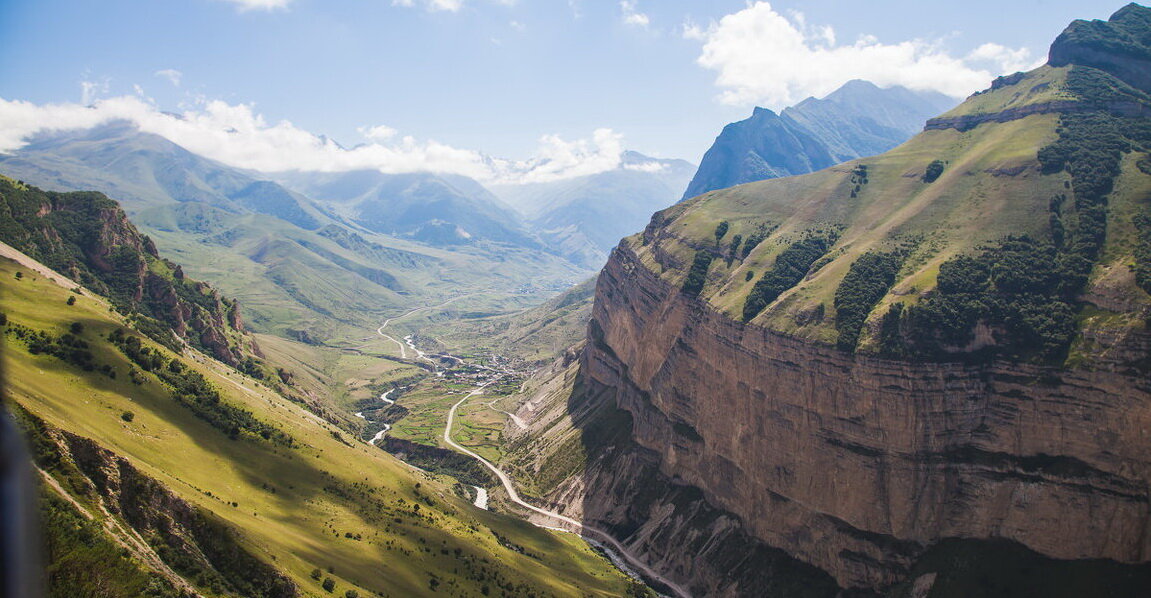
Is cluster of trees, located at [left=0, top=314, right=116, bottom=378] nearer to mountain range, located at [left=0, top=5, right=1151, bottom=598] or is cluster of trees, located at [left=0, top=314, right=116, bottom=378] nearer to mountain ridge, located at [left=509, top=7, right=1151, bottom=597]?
mountain range, located at [left=0, top=5, right=1151, bottom=598]

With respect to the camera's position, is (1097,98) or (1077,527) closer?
(1077,527)

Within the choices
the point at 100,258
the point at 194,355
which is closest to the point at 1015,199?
the point at 194,355

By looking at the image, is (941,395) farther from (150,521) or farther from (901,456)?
(150,521)

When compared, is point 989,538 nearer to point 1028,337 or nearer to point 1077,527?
point 1077,527

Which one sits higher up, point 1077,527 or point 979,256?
point 979,256

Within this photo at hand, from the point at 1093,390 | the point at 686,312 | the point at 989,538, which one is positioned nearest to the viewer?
the point at 1093,390

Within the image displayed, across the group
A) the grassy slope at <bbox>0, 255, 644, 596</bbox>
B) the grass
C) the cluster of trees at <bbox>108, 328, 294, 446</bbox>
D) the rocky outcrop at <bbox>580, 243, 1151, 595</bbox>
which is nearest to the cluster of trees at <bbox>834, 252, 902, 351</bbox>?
the grass

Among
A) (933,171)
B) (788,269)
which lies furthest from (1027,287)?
(933,171)
